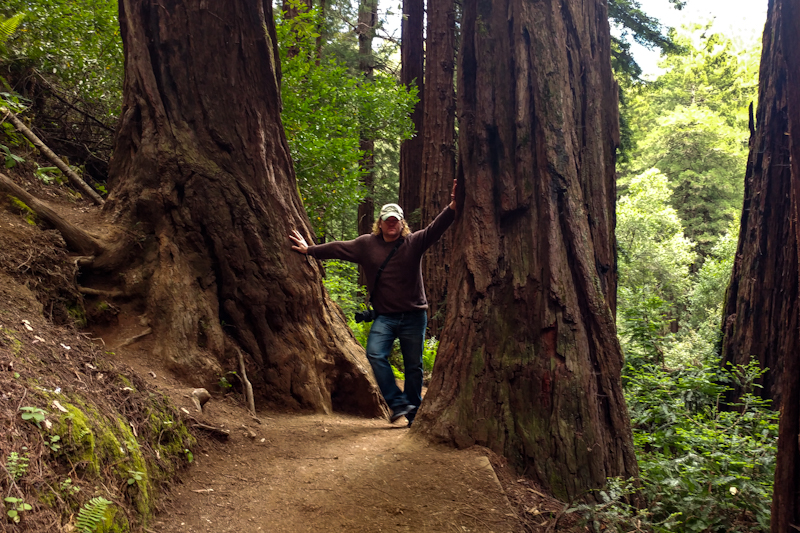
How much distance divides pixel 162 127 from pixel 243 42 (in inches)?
53.2

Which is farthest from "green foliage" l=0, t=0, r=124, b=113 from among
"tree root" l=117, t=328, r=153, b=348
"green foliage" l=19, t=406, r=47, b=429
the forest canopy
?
"green foliage" l=19, t=406, r=47, b=429

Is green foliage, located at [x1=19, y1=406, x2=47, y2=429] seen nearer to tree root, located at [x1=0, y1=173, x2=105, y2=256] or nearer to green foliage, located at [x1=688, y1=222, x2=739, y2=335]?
tree root, located at [x1=0, y1=173, x2=105, y2=256]

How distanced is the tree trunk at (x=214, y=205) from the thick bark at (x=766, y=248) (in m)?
5.23

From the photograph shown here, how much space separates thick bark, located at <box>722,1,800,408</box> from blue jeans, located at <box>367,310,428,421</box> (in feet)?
13.8

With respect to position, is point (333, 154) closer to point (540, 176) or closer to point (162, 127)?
point (162, 127)

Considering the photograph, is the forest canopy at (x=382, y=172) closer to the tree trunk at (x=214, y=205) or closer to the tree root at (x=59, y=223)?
the tree root at (x=59, y=223)

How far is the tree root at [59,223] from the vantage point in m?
4.61

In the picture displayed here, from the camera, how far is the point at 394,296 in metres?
5.59

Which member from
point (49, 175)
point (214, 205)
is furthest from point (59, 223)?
point (49, 175)

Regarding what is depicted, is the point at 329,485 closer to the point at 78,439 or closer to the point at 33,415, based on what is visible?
the point at 78,439

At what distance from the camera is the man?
5.59 metres

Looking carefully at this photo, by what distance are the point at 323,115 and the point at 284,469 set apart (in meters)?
6.60

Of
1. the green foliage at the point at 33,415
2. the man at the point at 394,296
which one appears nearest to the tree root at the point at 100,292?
the man at the point at 394,296

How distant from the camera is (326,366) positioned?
6.05 m
